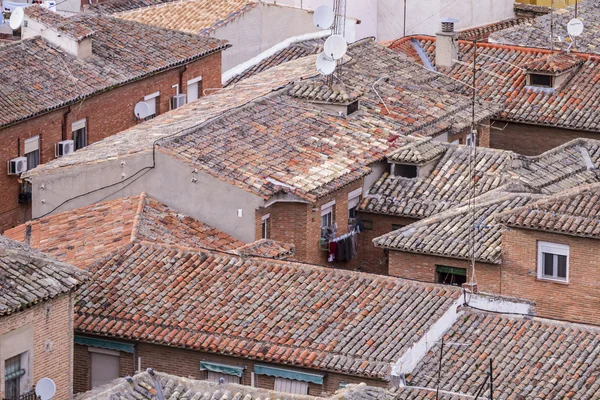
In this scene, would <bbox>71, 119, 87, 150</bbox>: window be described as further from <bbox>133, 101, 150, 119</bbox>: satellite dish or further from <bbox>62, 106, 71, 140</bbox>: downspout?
<bbox>133, 101, 150, 119</bbox>: satellite dish

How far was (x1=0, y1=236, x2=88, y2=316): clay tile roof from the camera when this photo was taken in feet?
110

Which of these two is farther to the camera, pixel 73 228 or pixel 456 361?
pixel 73 228

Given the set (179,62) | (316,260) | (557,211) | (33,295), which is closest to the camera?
(33,295)

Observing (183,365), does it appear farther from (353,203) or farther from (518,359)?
(353,203)

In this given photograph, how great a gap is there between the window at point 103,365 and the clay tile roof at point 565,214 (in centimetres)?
790

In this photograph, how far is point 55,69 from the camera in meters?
49.2

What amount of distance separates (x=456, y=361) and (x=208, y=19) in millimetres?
24354

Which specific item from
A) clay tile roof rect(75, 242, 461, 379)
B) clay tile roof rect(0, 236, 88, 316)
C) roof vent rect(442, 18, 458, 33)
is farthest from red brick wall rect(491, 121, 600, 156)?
clay tile roof rect(0, 236, 88, 316)

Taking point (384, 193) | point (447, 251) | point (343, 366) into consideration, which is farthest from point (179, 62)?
point (343, 366)

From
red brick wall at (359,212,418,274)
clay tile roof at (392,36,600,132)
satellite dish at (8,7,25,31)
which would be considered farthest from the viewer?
clay tile roof at (392,36,600,132)

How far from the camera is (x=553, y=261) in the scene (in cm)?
3978

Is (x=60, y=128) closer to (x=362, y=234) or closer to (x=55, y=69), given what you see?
(x=55, y=69)

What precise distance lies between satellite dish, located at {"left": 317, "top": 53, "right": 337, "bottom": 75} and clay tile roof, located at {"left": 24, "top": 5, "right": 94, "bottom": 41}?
6.54 metres

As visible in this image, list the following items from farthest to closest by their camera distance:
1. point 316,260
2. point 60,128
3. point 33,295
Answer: point 60,128 < point 316,260 < point 33,295
